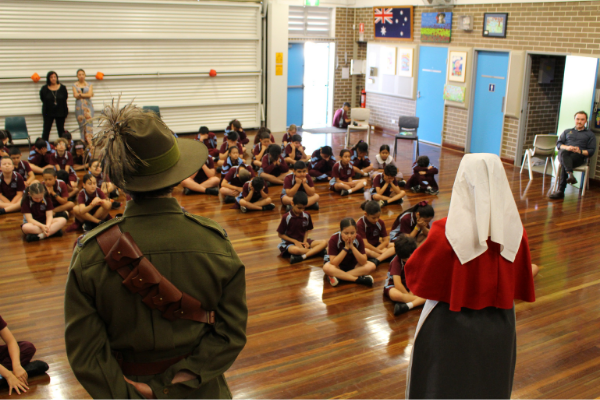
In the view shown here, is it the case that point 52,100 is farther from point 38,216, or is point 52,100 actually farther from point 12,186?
point 38,216

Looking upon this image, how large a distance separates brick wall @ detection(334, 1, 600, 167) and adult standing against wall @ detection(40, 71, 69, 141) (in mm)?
7002

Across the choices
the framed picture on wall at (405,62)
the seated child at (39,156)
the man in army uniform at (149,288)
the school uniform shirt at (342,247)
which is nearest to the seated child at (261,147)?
the seated child at (39,156)

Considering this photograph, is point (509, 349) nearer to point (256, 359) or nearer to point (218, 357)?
point (218, 357)

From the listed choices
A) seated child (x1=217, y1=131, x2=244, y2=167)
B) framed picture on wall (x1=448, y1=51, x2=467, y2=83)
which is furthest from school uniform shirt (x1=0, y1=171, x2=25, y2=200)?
framed picture on wall (x1=448, y1=51, x2=467, y2=83)

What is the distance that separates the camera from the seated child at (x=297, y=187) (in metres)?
6.68

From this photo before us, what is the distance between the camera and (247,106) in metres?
12.0

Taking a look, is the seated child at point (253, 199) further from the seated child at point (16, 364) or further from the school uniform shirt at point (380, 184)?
the seated child at point (16, 364)

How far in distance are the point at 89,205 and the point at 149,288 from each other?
4759mm

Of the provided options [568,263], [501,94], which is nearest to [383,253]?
[568,263]

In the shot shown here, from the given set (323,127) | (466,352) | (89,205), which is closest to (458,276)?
(466,352)

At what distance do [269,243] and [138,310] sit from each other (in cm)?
417

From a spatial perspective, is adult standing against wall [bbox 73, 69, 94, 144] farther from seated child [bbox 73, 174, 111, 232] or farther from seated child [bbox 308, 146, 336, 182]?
seated child [bbox 308, 146, 336, 182]

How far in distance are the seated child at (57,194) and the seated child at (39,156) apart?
193 cm

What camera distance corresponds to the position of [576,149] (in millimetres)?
7508
